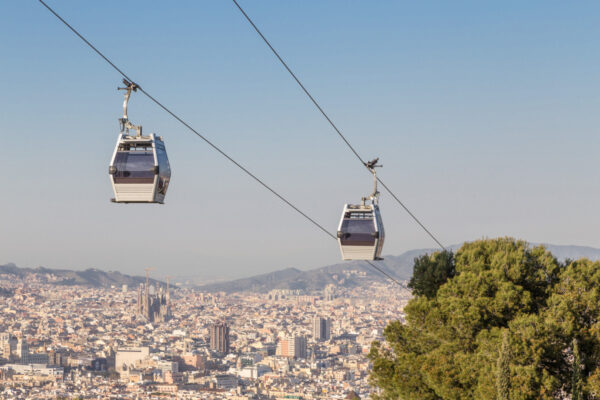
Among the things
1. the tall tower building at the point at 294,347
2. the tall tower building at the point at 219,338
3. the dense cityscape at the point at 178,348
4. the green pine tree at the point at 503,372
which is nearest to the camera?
the green pine tree at the point at 503,372

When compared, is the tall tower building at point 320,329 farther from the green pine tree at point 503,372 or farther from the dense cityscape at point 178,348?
the green pine tree at point 503,372

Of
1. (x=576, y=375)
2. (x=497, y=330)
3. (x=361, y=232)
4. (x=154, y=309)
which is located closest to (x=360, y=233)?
(x=361, y=232)

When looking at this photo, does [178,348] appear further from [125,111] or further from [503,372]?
[125,111]

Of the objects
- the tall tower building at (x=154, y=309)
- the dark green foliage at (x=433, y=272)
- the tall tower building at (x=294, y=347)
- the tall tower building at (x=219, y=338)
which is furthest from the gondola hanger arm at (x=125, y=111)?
the tall tower building at (x=154, y=309)

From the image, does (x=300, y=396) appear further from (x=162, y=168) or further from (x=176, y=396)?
(x=162, y=168)

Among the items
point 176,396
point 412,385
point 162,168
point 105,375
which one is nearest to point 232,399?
point 176,396

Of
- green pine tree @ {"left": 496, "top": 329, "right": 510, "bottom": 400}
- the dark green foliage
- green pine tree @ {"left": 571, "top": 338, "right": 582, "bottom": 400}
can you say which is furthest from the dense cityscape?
green pine tree @ {"left": 496, "top": 329, "right": 510, "bottom": 400}

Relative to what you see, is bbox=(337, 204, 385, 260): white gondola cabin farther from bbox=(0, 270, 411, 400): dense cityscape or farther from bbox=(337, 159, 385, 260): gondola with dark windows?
bbox=(0, 270, 411, 400): dense cityscape
